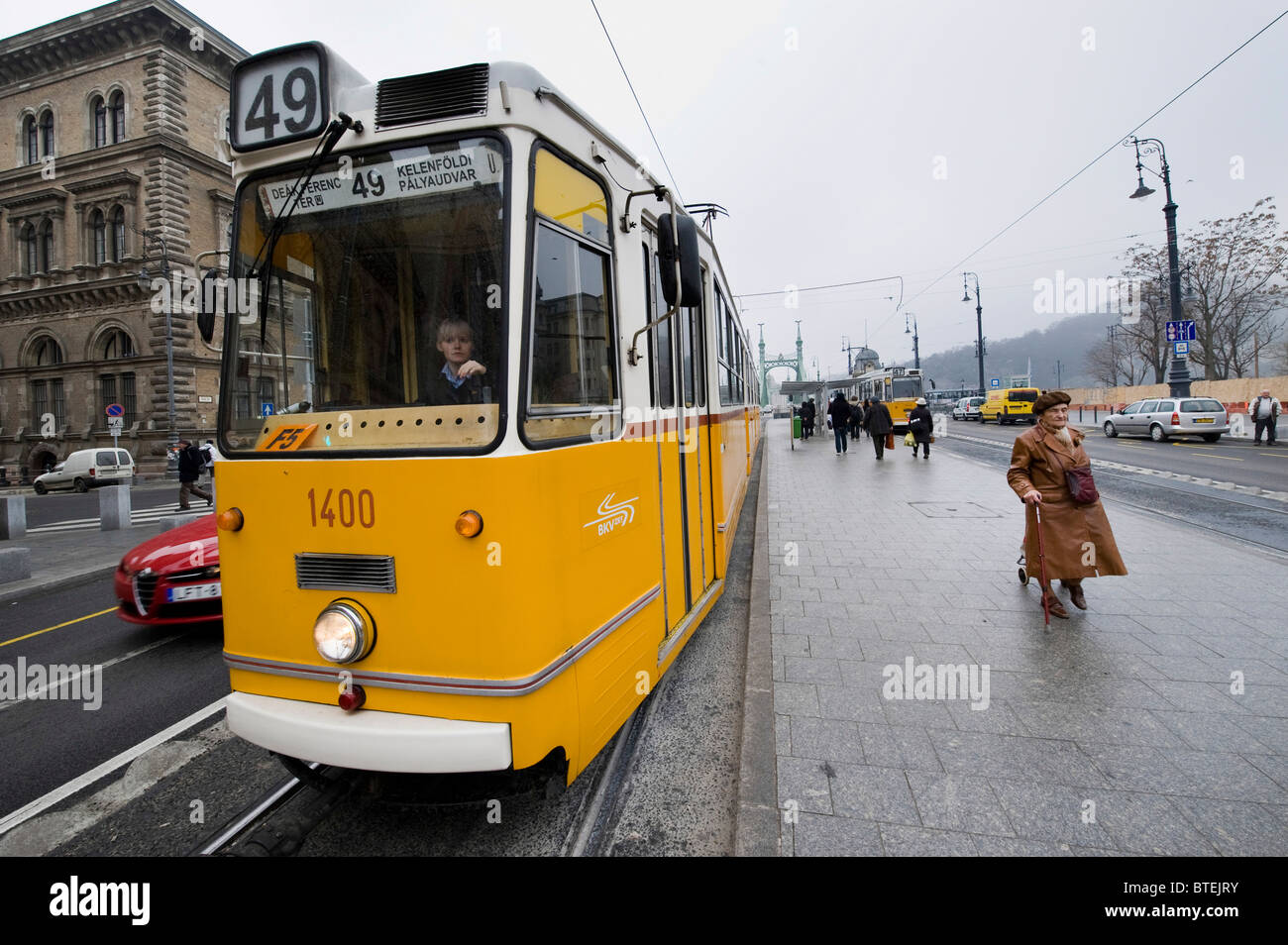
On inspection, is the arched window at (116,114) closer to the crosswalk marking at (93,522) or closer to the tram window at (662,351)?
the crosswalk marking at (93,522)

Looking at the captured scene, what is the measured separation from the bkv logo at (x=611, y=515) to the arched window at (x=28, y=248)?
4265 centimetres

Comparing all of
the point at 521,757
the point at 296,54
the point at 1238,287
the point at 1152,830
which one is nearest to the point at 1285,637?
the point at 1152,830

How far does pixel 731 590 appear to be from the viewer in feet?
22.6

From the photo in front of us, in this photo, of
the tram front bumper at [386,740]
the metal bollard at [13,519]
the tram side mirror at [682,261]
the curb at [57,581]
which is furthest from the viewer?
the metal bollard at [13,519]

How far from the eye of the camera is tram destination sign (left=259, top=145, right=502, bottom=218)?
2605 mm

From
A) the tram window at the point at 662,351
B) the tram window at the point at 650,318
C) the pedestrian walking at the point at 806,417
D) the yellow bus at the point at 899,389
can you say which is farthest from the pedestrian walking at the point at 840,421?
the tram window at the point at 650,318

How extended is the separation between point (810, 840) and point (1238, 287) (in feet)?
147

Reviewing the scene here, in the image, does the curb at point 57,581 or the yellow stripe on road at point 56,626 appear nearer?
the yellow stripe on road at point 56,626

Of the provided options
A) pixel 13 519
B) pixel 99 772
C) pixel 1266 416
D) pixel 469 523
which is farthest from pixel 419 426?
pixel 1266 416

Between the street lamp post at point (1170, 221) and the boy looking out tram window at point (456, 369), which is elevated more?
the street lamp post at point (1170, 221)

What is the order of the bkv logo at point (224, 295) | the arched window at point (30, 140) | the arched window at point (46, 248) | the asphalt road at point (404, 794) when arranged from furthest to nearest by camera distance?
the arched window at point (30, 140), the arched window at point (46, 248), the bkv logo at point (224, 295), the asphalt road at point (404, 794)

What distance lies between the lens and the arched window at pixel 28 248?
32219 mm

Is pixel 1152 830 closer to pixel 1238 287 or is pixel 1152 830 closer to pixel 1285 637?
pixel 1285 637

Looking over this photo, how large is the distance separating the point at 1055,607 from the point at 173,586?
7127 millimetres
